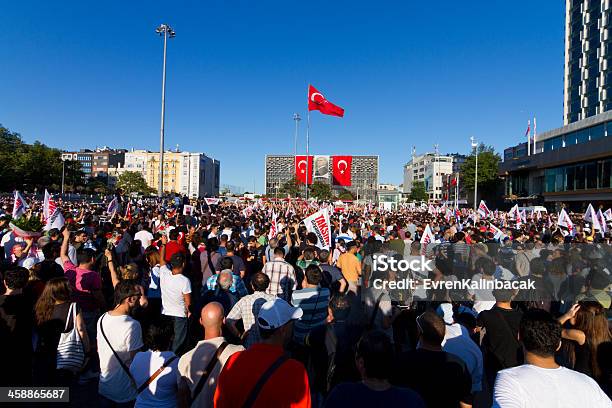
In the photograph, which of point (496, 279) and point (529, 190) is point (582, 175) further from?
point (496, 279)

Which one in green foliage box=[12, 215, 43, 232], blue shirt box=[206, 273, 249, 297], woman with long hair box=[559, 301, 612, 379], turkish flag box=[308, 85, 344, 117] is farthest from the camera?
turkish flag box=[308, 85, 344, 117]

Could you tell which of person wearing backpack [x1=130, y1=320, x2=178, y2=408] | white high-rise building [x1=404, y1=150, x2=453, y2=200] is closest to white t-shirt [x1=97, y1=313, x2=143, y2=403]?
person wearing backpack [x1=130, y1=320, x2=178, y2=408]

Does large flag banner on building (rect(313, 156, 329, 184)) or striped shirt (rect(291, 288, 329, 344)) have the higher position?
large flag banner on building (rect(313, 156, 329, 184))

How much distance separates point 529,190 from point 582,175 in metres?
12.8

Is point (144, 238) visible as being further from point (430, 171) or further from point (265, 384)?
point (430, 171)

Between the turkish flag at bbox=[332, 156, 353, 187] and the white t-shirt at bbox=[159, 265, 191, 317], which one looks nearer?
the white t-shirt at bbox=[159, 265, 191, 317]

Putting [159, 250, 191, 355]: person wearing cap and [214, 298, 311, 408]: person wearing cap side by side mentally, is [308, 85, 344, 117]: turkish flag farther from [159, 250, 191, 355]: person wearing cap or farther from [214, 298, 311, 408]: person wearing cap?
[214, 298, 311, 408]: person wearing cap

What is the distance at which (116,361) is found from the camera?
3463mm

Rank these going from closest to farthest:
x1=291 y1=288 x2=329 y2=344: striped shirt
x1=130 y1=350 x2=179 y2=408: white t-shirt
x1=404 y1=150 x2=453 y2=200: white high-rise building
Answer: x1=130 y1=350 x2=179 y2=408: white t-shirt
x1=291 y1=288 x2=329 y2=344: striped shirt
x1=404 y1=150 x2=453 y2=200: white high-rise building

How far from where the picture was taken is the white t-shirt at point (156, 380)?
9.91ft

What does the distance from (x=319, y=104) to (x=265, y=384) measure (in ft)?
99.4

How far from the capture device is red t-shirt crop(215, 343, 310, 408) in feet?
7.59

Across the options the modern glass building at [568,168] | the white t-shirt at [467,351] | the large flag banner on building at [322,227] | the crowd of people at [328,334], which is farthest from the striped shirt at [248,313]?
the modern glass building at [568,168]

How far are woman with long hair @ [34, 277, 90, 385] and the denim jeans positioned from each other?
53.2 inches
